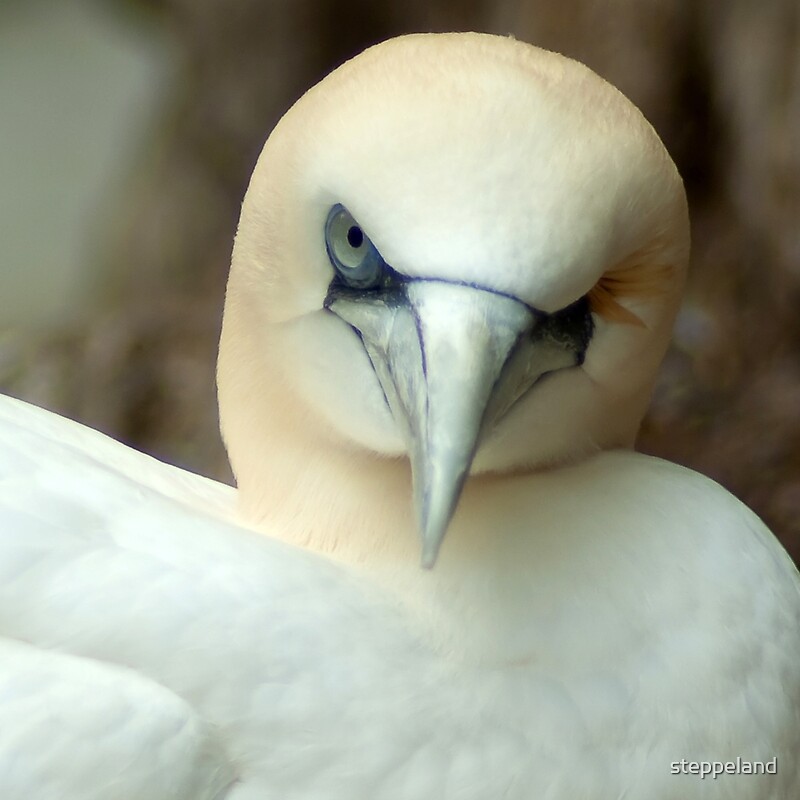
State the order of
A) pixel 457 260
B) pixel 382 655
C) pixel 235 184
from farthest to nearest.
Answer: pixel 235 184 < pixel 382 655 < pixel 457 260

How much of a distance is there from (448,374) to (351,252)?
149 millimetres

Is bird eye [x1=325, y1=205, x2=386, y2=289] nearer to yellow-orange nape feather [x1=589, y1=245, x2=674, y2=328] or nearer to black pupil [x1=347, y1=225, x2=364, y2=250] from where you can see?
black pupil [x1=347, y1=225, x2=364, y2=250]

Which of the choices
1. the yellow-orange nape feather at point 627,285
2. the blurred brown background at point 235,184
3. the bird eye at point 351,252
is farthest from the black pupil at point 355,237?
the blurred brown background at point 235,184

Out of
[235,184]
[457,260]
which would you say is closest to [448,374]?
[457,260]

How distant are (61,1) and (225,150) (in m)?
0.86

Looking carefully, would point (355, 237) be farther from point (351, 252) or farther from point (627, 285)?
point (627, 285)

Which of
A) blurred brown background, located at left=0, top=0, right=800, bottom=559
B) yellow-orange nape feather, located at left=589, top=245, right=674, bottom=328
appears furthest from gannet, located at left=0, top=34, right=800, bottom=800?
blurred brown background, located at left=0, top=0, right=800, bottom=559

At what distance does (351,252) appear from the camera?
2.90 feet

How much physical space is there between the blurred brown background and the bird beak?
1.59 metres

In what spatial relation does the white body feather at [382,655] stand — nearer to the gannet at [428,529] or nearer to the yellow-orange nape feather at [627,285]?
the gannet at [428,529]

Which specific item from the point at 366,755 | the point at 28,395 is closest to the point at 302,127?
the point at 366,755

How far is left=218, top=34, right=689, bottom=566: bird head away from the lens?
0.80m

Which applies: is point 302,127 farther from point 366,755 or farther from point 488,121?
point 366,755

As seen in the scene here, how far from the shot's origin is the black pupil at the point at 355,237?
87cm
